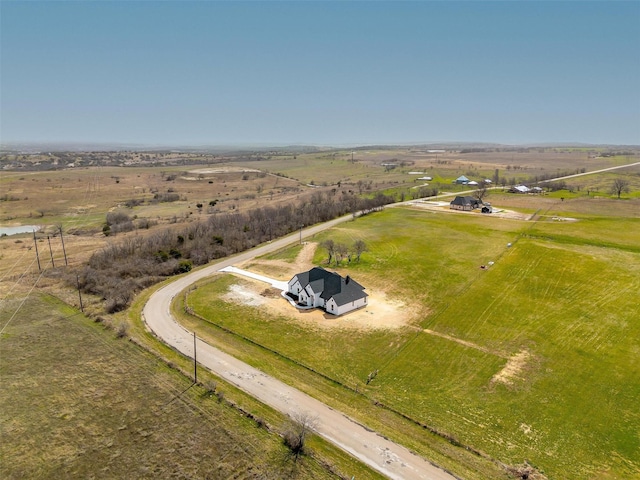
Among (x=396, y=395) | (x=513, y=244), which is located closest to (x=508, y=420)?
(x=396, y=395)

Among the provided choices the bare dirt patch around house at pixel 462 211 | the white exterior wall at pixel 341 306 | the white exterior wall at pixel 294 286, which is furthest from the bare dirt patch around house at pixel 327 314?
the bare dirt patch around house at pixel 462 211

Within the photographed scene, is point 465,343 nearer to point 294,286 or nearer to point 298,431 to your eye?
point 298,431

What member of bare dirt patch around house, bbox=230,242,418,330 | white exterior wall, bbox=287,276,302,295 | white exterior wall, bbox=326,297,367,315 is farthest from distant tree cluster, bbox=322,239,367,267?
white exterior wall, bbox=326,297,367,315

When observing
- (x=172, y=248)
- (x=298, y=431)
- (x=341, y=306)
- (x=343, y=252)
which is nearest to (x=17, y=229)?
(x=172, y=248)

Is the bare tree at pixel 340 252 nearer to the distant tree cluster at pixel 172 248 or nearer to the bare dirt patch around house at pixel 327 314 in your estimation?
the distant tree cluster at pixel 172 248

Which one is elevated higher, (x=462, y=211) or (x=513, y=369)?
(x=462, y=211)

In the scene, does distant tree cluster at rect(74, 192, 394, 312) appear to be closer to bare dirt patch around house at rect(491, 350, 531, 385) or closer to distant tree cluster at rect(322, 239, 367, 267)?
distant tree cluster at rect(322, 239, 367, 267)
